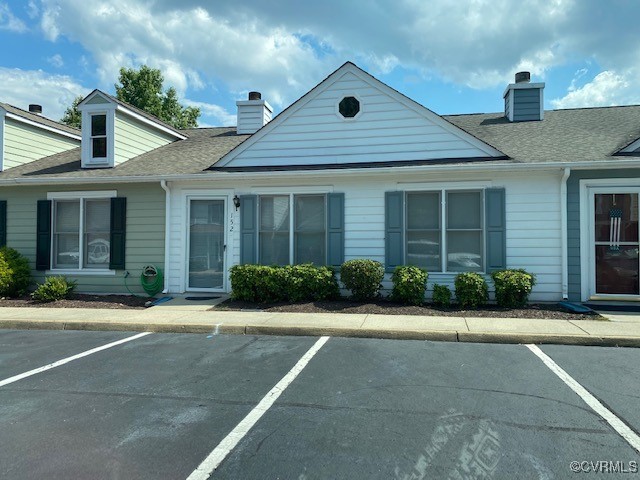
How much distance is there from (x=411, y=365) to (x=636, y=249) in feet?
21.3

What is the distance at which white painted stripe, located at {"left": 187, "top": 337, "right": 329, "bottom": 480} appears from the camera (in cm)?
306

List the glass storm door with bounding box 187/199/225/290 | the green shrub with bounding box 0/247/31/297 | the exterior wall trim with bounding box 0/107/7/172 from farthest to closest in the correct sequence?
the exterior wall trim with bounding box 0/107/7/172, the glass storm door with bounding box 187/199/225/290, the green shrub with bounding box 0/247/31/297

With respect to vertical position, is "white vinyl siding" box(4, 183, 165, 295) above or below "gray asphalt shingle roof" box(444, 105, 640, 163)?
below

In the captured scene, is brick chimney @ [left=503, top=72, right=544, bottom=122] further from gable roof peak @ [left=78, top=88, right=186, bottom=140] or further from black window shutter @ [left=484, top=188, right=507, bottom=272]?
gable roof peak @ [left=78, top=88, right=186, bottom=140]

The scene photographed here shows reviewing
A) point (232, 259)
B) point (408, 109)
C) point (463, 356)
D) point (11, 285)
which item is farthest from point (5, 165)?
point (463, 356)

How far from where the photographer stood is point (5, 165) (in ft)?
40.5

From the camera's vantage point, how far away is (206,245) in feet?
34.9

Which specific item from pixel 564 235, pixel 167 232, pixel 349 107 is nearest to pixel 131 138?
pixel 167 232

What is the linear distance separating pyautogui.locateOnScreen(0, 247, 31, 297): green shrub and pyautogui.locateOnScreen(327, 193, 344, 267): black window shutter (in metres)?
7.42

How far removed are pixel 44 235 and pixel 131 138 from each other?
3.42 meters

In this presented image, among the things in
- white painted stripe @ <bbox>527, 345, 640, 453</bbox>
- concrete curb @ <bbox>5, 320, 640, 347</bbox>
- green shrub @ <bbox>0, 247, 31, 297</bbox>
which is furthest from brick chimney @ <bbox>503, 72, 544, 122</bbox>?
green shrub @ <bbox>0, 247, 31, 297</bbox>

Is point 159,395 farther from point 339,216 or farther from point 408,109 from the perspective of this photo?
point 408,109

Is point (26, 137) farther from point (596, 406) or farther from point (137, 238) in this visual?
point (596, 406)

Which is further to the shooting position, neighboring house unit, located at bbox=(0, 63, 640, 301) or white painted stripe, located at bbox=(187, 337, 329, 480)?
neighboring house unit, located at bbox=(0, 63, 640, 301)
